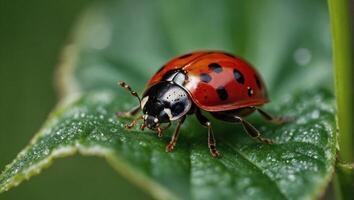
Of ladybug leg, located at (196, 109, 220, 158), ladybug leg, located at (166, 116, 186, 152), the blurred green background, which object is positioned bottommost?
the blurred green background

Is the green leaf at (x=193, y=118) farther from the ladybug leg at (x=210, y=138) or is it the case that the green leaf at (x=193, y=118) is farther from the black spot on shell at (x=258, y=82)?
the black spot on shell at (x=258, y=82)

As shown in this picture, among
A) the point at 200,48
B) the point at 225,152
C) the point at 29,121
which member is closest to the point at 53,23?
the point at 29,121

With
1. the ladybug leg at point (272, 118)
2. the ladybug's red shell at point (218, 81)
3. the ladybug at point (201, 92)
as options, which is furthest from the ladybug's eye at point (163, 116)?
the ladybug leg at point (272, 118)

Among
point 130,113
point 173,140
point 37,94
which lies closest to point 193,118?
point 130,113

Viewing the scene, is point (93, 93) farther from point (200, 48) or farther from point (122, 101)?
point (200, 48)

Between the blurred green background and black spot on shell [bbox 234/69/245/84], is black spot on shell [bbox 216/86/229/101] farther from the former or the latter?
the blurred green background

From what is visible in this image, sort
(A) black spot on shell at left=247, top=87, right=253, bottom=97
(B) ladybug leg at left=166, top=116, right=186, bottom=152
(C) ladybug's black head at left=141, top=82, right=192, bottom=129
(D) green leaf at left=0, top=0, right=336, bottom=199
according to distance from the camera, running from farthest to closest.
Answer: (A) black spot on shell at left=247, top=87, right=253, bottom=97 < (C) ladybug's black head at left=141, top=82, right=192, bottom=129 < (B) ladybug leg at left=166, top=116, right=186, bottom=152 < (D) green leaf at left=0, top=0, right=336, bottom=199

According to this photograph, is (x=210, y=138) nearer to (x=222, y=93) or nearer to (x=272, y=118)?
(x=222, y=93)

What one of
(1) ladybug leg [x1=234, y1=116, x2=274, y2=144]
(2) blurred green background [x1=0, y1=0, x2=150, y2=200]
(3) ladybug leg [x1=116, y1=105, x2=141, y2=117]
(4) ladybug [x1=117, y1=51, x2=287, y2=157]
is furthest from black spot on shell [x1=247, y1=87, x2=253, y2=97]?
(2) blurred green background [x1=0, y1=0, x2=150, y2=200]
